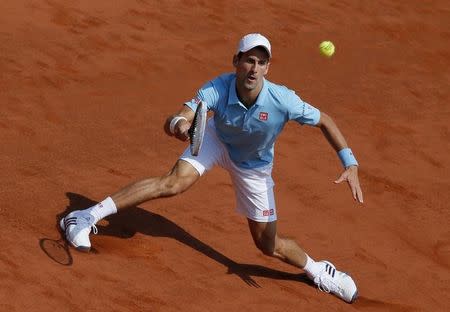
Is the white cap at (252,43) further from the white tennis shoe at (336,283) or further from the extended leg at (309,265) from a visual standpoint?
the white tennis shoe at (336,283)

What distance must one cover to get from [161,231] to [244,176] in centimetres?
111

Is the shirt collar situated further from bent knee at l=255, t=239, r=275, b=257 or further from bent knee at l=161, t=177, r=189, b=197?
bent knee at l=255, t=239, r=275, b=257

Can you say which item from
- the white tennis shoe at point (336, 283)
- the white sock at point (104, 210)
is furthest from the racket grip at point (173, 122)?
the white tennis shoe at point (336, 283)

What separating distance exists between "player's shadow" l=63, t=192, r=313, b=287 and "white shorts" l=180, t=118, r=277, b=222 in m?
0.55

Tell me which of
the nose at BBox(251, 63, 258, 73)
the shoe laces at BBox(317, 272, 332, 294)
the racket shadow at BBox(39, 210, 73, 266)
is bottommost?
the racket shadow at BBox(39, 210, 73, 266)

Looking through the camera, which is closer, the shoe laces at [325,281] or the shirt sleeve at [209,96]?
Result: the shirt sleeve at [209,96]

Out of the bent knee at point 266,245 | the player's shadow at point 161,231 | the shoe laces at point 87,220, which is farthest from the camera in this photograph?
the player's shadow at point 161,231

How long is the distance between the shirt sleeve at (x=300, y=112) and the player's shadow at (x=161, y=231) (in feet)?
4.82

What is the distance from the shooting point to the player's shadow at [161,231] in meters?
8.40

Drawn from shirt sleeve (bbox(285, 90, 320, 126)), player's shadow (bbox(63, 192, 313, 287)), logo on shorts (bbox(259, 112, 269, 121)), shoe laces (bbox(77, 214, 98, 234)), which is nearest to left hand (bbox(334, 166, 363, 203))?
shirt sleeve (bbox(285, 90, 320, 126))

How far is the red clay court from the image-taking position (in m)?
7.97

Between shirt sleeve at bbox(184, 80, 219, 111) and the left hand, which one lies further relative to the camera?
shirt sleeve at bbox(184, 80, 219, 111)

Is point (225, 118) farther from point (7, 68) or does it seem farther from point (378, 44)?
point (378, 44)

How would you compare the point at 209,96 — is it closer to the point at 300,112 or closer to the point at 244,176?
the point at 300,112
